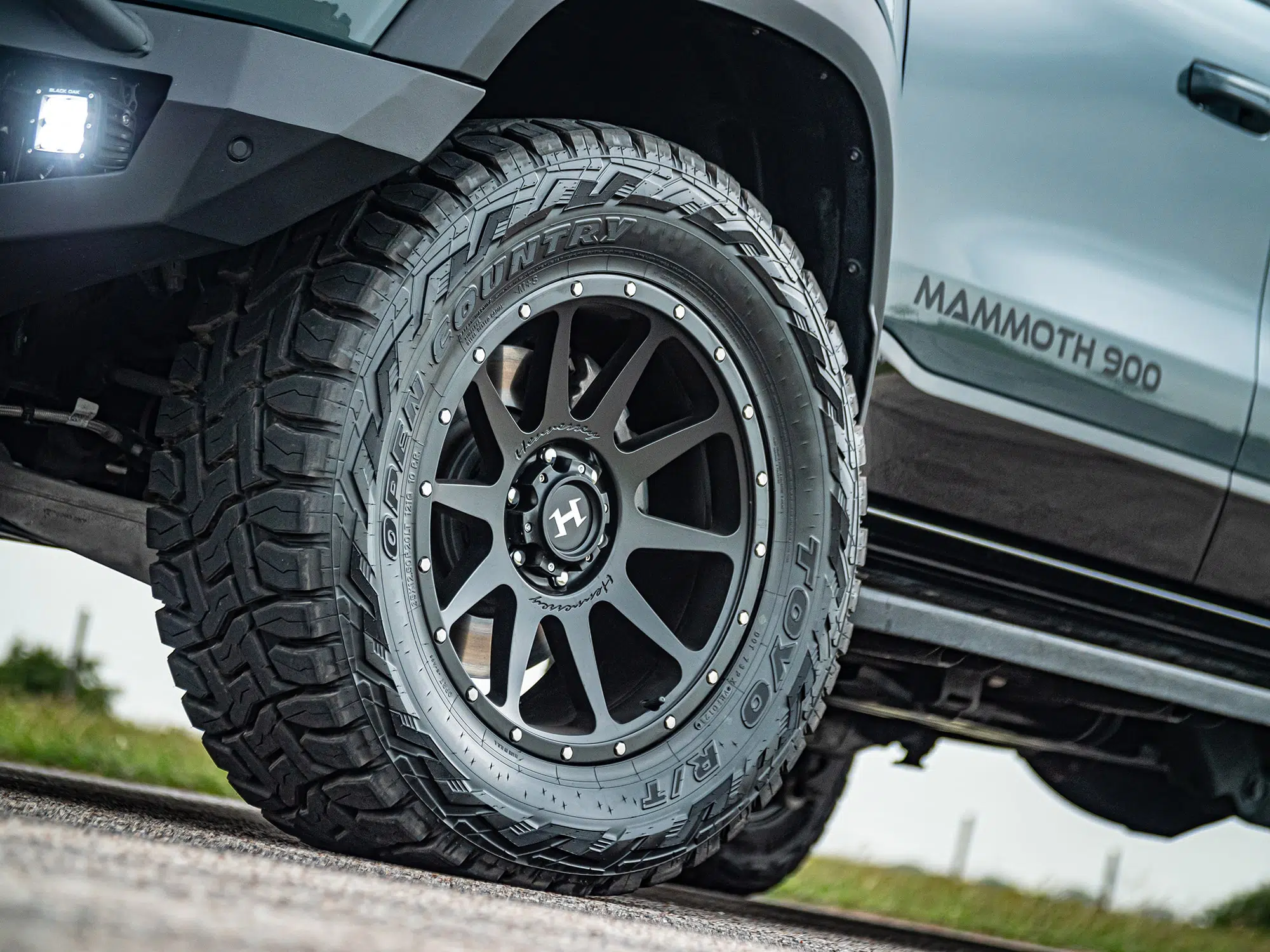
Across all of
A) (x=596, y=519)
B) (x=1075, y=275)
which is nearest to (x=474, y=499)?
(x=596, y=519)

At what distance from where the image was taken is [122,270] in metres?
1.32

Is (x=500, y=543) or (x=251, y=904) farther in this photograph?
(x=500, y=543)

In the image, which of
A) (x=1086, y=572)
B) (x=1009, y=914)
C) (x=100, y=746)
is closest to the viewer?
(x=1086, y=572)

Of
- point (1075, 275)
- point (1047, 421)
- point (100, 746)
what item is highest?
point (1075, 275)

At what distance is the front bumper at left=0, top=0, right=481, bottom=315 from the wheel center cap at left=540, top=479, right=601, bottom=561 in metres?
0.44

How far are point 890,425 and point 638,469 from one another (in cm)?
62

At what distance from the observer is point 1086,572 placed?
2451 mm

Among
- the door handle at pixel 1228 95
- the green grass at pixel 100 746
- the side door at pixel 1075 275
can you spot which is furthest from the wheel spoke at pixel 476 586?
the green grass at pixel 100 746

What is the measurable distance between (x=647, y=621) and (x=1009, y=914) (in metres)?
3.00

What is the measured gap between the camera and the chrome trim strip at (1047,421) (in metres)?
2.16

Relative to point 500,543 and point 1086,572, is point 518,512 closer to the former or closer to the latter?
point 500,543

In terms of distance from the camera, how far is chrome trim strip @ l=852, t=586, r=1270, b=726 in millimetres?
2051

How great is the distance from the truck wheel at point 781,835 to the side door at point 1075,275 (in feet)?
3.36

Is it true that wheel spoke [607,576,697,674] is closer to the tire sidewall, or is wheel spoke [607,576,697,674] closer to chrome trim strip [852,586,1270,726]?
the tire sidewall
